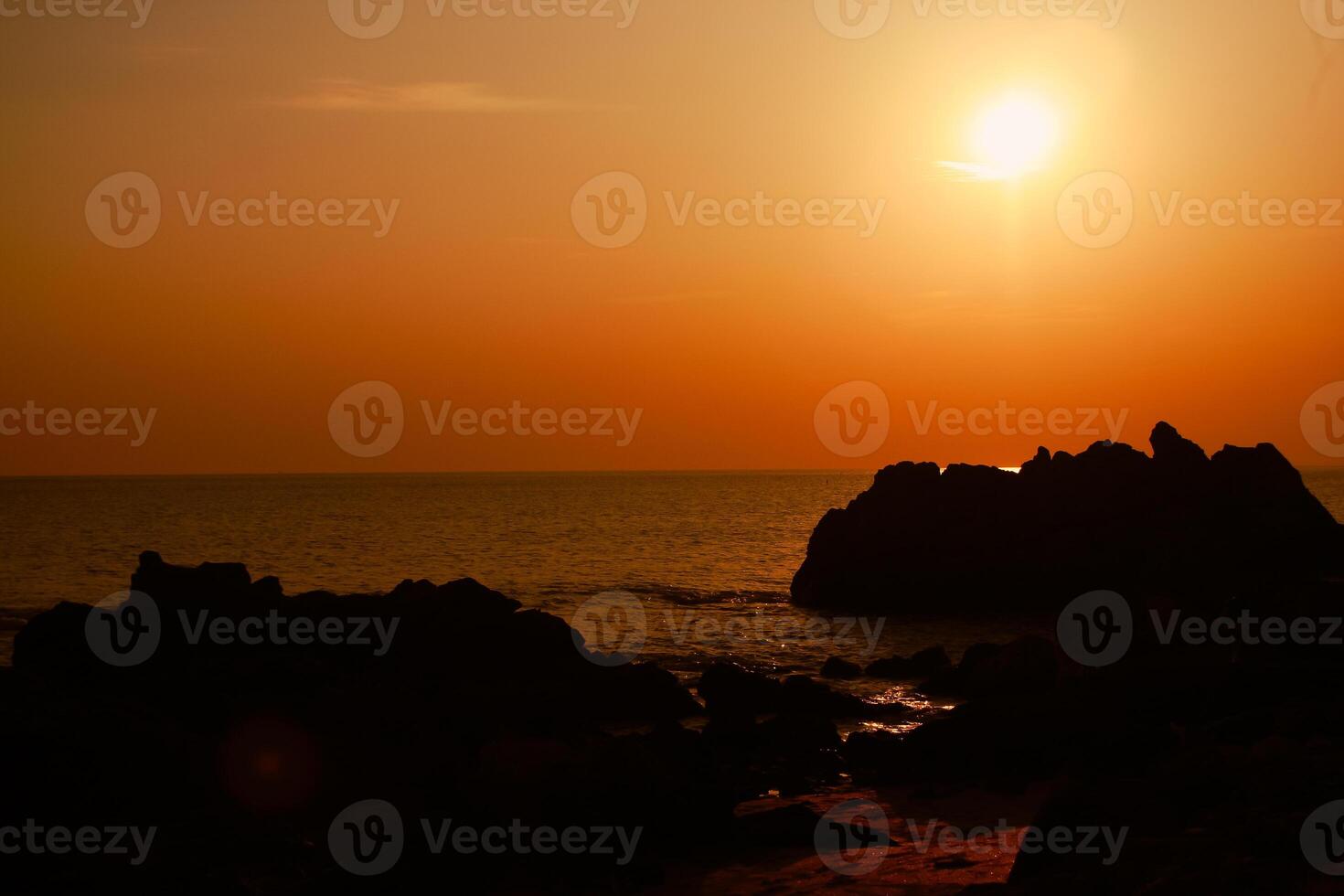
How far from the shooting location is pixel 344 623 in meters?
29.7

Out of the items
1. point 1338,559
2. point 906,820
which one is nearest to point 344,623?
point 906,820

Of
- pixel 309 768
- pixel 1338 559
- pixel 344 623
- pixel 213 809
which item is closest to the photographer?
pixel 213 809

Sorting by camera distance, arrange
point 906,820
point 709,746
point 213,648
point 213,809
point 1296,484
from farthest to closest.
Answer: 1. point 1296,484
2. point 213,648
3. point 709,746
4. point 906,820
5. point 213,809

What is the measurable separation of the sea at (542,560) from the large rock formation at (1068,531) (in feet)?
17.4

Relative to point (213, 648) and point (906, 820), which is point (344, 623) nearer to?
point (213, 648)

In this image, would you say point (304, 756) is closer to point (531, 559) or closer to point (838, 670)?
point (838, 670)

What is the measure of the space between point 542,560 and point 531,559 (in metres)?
1.34

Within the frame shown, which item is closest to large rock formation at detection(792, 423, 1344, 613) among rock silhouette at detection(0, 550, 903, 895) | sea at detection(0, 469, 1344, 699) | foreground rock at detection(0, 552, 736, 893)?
sea at detection(0, 469, 1344, 699)

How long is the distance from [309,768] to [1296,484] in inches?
2340

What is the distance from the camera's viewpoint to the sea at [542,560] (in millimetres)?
44969

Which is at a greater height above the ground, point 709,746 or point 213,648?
point 213,648

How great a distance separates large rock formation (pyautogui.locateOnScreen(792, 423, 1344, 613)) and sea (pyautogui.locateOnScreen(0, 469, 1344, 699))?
17.4 ft

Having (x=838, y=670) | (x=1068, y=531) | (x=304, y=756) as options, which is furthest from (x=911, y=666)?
(x=1068, y=531)

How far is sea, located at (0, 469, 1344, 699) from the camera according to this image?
148 ft
